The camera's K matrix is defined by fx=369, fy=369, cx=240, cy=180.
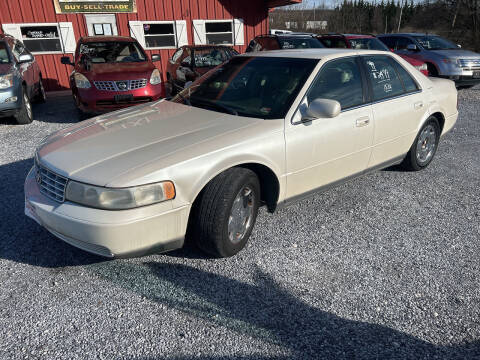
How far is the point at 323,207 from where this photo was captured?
3.79m

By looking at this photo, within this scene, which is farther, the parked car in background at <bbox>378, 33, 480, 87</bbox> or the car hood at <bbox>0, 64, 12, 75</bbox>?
the parked car in background at <bbox>378, 33, 480, 87</bbox>

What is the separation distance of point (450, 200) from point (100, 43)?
7710 mm

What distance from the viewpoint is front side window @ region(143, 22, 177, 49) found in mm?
12312

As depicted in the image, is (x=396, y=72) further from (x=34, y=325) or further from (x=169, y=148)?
(x=34, y=325)

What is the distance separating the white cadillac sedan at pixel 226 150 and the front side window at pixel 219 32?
9.89 meters

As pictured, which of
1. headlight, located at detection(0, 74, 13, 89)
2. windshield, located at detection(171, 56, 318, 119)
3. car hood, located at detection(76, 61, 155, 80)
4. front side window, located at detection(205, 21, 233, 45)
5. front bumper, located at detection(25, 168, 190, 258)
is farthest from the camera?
front side window, located at detection(205, 21, 233, 45)

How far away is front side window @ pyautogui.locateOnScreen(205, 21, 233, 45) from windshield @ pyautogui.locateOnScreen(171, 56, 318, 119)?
9.93 metres

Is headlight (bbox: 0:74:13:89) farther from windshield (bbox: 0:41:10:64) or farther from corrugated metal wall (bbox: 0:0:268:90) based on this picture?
corrugated metal wall (bbox: 0:0:268:90)

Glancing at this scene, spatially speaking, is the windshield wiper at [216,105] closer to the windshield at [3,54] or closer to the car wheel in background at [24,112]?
the car wheel in background at [24,112]

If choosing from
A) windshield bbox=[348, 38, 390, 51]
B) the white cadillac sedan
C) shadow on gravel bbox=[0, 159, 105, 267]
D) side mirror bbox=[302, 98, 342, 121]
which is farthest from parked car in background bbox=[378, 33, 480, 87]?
shadow on gravel bbox=[0, 159, 105, 267]

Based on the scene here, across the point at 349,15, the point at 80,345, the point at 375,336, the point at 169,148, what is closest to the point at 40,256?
the point at 80,345

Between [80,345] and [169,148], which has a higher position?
[169,148]

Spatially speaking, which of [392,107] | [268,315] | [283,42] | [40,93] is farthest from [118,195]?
[40,93]

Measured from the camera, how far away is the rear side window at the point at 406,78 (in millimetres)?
Result: 4059
